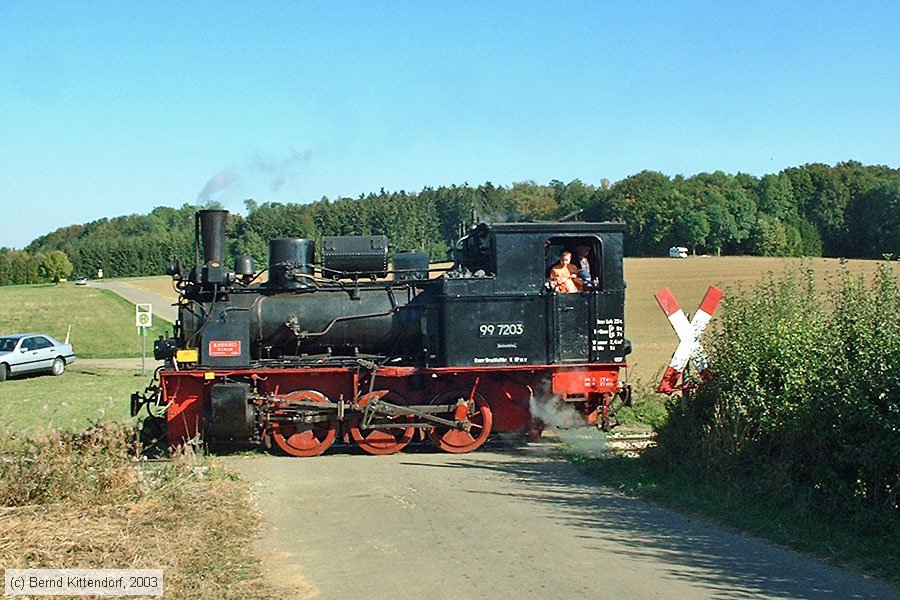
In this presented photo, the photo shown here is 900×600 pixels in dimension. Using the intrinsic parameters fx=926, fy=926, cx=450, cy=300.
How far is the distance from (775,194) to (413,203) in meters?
55.7

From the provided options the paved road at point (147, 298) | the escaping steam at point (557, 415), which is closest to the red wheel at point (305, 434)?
the escaping steam at point (557, 415)

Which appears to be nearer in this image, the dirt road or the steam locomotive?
the dirt road

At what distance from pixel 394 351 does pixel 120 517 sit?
646 cm

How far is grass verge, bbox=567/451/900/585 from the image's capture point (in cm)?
665

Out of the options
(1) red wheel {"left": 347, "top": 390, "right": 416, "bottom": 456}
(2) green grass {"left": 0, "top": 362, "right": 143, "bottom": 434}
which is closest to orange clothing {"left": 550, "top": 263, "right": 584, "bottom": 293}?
(1) red wheel {"left": 347, "top": 390, "right": 416, "bottom": 456}

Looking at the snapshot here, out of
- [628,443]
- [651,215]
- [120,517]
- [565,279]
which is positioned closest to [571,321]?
[565,279]

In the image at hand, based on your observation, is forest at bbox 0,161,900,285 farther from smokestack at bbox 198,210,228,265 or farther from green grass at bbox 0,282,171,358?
green grass at bbox 0,282,171,358

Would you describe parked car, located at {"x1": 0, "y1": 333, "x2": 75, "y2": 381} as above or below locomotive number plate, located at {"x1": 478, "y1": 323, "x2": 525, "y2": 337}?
below

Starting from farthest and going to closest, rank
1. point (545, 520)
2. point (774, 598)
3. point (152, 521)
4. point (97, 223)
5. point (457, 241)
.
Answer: point (97, 223), point (457, 241), point (545, 520), point (152, 521), point (774, 598)

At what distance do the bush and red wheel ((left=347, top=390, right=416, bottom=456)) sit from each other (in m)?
4.00

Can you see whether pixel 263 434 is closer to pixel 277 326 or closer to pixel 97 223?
pixel 277 326

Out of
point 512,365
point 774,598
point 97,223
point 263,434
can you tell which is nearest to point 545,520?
point 774,598

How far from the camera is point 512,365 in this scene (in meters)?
12.7

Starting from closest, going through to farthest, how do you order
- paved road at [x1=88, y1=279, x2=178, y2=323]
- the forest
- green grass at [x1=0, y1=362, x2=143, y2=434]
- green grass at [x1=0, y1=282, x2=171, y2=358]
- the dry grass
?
green grass at [x1=0, y1=362, x2=143, y2=434] < the forest < the dry grass < green grass at [x1=0, y1=282, x2=171, y2=358] < paved road at [x1=88, y1=279, x2=178, y2=323]
